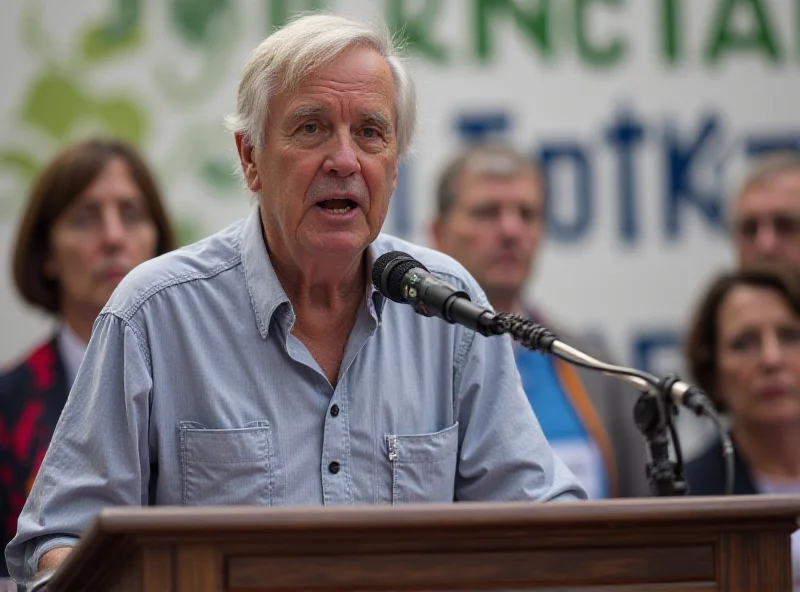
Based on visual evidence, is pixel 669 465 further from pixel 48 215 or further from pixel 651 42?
pixel 651 42

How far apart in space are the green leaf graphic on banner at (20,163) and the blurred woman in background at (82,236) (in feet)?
1.39

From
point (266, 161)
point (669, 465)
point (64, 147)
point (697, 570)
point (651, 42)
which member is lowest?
point (697, 570)

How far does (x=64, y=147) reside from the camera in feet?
14.7

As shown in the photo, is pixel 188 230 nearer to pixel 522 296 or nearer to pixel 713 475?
pixel 522 296

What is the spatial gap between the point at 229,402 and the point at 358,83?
2.22 ft

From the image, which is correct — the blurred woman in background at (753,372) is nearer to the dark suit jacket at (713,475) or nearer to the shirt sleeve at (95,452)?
the dark suit jacket at (713,475)

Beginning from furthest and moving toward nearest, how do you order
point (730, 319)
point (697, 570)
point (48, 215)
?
point (730, 319), point (48, 215), point (697, 570)

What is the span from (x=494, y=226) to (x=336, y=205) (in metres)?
2.04

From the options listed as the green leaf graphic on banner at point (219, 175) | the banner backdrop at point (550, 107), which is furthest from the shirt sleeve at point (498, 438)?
the green leaf graphic on banner at point (219, 175)

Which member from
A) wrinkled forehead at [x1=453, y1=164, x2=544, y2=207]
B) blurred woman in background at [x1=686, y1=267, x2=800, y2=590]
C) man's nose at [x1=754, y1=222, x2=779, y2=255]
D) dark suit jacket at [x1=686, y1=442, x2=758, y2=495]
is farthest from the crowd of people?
man's nose at [x1=754, y1=222, x2=779, y2=255]

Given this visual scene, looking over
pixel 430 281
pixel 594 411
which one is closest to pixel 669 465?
pixel 430 281

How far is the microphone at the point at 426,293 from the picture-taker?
7.68 ft

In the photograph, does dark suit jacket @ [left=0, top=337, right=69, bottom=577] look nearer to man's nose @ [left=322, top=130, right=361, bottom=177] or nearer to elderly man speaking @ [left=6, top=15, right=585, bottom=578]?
elderly man speaking @ [left=6, top=15, right=585, bottom=578]

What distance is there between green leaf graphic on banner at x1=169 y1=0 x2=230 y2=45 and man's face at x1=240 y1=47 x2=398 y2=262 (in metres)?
2.25
